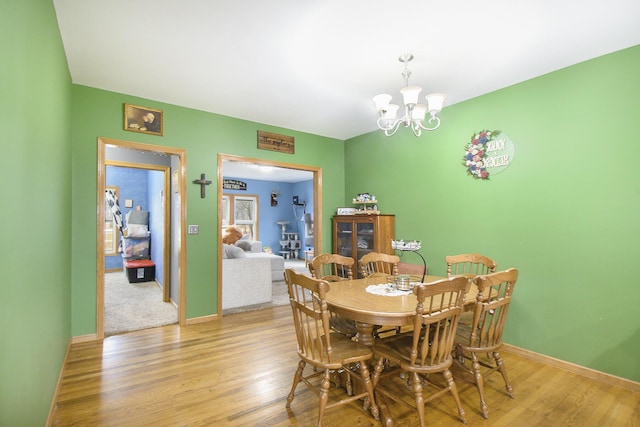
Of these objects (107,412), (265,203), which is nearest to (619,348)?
(107,412)

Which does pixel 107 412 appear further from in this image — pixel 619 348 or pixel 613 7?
pixel 613 7

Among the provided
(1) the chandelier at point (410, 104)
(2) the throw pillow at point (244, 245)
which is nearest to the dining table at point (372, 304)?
(1) the chandelier at point (410, 104)

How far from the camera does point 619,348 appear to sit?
237 cm

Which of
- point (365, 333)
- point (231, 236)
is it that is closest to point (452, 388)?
point (365, 333)

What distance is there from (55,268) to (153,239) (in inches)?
184

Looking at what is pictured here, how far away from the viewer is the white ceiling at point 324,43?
6.50ft

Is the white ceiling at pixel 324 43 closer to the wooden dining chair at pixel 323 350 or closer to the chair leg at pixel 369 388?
the wooden dining chair at pixel 323 350

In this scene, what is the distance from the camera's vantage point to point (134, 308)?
427 centimetres

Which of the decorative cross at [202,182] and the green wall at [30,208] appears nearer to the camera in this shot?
the green wall at [30,208]

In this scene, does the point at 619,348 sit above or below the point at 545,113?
below

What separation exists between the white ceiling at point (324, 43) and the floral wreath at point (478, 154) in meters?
0.46

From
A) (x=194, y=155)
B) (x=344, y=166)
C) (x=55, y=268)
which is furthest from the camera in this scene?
(x=344, y=166)

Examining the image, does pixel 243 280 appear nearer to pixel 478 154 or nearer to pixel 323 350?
pixel 323 350

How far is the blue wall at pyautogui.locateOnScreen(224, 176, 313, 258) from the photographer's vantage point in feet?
31.3
